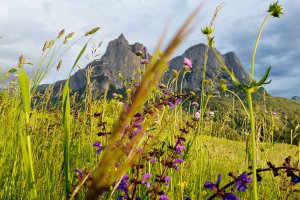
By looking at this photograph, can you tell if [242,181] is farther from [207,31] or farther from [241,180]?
[207,31]

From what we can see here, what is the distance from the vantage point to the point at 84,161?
3199 millimetres

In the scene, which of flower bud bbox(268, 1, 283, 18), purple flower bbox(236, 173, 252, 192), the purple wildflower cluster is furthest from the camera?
flower bud bbox(268, 1, 283, 18)

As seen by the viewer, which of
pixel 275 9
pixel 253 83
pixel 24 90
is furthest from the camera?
pixel 275 9

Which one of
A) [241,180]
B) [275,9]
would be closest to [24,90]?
[241,180]

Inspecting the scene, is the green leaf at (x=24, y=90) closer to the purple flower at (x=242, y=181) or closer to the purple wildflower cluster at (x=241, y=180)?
the purple wildflower cluster at (x=241, y=180)

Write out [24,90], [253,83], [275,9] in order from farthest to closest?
[275,9] → [253,83] → [24,90]

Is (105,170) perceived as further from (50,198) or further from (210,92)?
(210,92)

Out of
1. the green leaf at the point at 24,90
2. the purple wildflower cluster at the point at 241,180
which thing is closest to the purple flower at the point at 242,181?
the purple wildflower cluster at the point at 241,180

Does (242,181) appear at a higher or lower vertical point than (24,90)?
lower

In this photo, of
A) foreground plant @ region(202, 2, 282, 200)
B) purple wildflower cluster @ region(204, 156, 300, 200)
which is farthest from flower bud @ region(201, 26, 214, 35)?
purple wildflower cluster @ region(204, 156, 300, 200)

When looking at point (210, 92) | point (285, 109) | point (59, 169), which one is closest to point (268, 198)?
point (210, 92)

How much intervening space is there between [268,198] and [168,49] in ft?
13.1

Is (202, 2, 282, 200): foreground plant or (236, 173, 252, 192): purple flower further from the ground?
(202, 2, 282, 200): foreground plant

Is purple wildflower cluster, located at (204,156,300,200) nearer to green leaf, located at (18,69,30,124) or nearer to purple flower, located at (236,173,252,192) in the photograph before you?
purple flower, located at (236,173,252,192)
